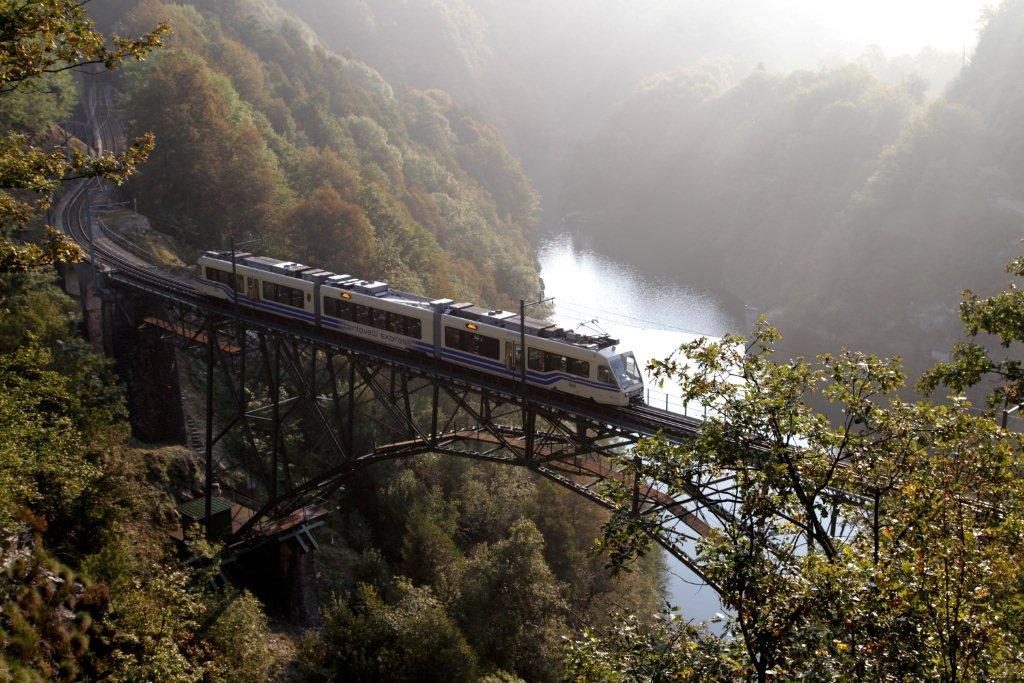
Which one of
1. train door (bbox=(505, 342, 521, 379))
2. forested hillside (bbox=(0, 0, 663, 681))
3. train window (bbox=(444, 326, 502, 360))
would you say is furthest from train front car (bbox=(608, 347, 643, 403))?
forested hillside (bbox=(0, 0, 663, 681))

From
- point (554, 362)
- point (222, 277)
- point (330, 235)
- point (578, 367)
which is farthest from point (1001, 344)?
point (330, 235)

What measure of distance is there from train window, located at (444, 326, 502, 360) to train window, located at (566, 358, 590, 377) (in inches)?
101

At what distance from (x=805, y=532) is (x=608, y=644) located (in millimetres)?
3013

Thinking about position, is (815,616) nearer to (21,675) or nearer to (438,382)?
(21,675)

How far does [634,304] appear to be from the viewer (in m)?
76.8

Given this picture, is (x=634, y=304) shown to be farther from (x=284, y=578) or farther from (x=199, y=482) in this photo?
(x=284, y=578)

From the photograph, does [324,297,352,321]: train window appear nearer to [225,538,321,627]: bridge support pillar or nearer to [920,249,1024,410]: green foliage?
[225,538,321,627]: bridge support pillar

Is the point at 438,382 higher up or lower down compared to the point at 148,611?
higher up

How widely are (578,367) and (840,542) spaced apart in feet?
44.2

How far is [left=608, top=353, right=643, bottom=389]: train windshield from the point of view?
21406mm

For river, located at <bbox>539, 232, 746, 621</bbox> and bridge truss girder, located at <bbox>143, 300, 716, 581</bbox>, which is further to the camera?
river, located at <bbox>539, 232, 746, 621</bbox>

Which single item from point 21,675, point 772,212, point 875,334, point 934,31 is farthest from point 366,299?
point 934,31

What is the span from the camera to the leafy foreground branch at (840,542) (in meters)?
7.52

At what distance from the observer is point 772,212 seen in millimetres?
91875
